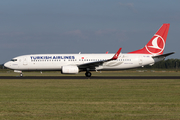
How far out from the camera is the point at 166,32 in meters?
40.9

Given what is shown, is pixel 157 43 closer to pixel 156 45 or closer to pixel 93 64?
pixel 156 45

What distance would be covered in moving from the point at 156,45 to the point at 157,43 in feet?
1.08

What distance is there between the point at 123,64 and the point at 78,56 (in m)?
6.33

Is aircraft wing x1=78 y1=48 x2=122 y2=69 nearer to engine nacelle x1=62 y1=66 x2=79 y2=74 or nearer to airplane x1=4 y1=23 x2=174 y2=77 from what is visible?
airplane x1=4 y1=23 x2=174 y2=77

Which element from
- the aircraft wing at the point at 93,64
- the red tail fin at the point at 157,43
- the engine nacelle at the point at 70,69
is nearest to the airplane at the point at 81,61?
the aircraft wing at the point at 93,64

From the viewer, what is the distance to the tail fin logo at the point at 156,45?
4012 cm

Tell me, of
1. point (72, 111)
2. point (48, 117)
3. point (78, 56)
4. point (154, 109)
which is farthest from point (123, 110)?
point (78, 56)

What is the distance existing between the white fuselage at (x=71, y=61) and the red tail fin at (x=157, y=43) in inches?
59.5

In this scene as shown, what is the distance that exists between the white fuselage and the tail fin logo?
1.71 meters

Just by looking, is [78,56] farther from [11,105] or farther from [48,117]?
[48,117]

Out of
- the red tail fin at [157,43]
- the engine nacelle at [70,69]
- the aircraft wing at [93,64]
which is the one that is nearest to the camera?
the engine nacelle at [70,69]

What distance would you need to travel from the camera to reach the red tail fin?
132 feet

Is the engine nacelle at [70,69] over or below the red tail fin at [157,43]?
below

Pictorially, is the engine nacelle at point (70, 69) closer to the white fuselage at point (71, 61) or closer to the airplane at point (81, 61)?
the airplane at point (81, 61)
